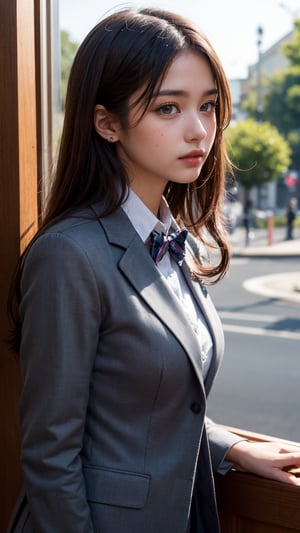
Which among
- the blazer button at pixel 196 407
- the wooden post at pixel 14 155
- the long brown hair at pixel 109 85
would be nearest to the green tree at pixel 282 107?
the wooden post at pixel 14 155

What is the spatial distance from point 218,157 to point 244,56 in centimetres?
64

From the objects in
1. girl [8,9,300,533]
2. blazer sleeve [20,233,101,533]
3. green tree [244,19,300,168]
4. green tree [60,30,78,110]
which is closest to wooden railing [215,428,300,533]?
girl [8,9,300,533]

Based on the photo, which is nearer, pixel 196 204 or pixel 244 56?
pixel 196 204

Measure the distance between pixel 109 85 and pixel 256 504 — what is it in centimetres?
82

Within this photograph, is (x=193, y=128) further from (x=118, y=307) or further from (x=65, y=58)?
(x=65, y=58)

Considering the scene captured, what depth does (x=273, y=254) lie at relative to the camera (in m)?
15.5

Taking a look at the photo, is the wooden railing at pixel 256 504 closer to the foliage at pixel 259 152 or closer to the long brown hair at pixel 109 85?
the long brown hair at pixel 109 85

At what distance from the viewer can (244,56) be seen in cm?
184

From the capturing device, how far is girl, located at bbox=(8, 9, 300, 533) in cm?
105

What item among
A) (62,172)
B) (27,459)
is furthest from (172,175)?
(27,459)

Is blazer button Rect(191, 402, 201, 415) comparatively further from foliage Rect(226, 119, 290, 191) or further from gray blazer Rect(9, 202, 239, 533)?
foliage Rect(226, 119, 290, 191)

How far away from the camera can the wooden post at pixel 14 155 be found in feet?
4.53

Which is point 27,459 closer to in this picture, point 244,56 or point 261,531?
point 261,531

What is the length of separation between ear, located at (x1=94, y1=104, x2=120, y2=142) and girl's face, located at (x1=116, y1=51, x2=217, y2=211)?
0.4 inches
